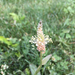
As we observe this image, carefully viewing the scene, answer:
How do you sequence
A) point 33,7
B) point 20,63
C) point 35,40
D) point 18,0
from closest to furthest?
point 35,40, point 20,63, point 33,7, point 18,0

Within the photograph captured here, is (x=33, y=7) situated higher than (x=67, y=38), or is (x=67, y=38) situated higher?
(x=33, y=7)

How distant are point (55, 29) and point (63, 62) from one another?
2.15 ft

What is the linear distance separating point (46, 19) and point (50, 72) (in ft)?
3.91

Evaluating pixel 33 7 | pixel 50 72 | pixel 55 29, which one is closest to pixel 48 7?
pixel 33 7

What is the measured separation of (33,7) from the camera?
2.66 m

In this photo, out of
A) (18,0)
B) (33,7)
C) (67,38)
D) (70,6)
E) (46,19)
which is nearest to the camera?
(67,38)

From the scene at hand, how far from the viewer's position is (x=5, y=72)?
4.94 feet

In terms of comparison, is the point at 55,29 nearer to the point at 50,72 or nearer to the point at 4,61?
the point at 50,72

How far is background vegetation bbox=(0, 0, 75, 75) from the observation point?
153 cm

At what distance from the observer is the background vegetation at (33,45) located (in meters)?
1.53

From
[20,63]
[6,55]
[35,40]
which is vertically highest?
[35,40]

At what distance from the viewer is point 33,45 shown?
56.4 inches

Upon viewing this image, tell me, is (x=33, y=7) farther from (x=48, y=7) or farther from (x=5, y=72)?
(x=5, y=72)

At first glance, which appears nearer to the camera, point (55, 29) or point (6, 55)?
point (6, 55)
